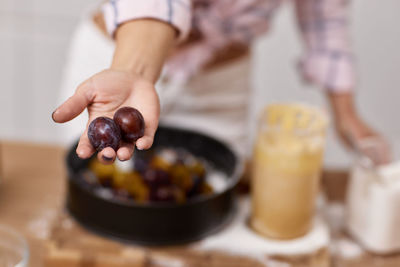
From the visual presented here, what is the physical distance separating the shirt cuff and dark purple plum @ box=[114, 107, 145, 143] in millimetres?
634

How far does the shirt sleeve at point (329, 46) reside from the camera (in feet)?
2.95

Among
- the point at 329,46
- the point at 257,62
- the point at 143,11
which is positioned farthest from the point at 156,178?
the point at 257,62

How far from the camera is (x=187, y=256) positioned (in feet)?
2.09

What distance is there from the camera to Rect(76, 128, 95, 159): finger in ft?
0.97

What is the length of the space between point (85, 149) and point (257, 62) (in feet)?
4.25

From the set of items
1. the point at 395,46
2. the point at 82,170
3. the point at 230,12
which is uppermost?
the point at 230,12

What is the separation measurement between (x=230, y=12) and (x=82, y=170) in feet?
1.04

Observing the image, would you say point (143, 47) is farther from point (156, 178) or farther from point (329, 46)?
point (329, 46)

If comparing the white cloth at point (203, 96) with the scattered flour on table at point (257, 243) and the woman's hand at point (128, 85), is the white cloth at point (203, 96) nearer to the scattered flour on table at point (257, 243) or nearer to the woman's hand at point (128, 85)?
the scattered flour on table at point (257, 243)

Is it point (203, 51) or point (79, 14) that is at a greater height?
point (203, 51)

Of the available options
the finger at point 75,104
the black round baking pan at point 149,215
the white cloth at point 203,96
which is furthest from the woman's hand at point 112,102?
the white cloth at point 203,96

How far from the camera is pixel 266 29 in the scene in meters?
0.89

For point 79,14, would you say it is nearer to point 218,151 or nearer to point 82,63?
Answer: point 82,63

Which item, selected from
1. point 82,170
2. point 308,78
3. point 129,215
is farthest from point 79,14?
point 129,215
